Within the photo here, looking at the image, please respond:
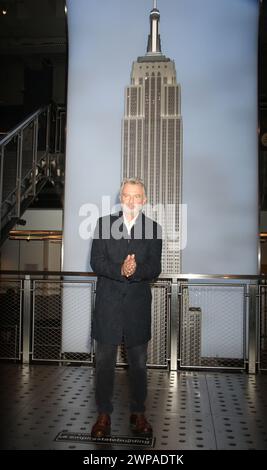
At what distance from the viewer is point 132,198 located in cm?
255

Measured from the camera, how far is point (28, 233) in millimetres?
10039

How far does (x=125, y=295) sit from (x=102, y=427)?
70cm

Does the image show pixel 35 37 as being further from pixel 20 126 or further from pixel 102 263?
pixel 102 263

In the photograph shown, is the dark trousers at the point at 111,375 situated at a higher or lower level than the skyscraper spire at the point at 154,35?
lower

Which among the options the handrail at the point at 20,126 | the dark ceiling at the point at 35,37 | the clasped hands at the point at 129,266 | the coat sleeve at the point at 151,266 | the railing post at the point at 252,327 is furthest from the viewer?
the dark ceiling at the point at 35,37

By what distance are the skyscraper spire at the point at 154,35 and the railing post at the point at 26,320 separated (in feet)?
8.56

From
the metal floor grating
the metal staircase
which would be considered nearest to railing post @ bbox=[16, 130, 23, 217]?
the metal staircase

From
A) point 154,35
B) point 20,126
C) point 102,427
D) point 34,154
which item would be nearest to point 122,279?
point 102,427

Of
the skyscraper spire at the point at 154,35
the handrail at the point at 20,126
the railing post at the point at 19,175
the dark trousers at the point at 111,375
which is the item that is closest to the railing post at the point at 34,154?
the handrail at the point at 20,126

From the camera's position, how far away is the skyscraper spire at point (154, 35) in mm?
4770

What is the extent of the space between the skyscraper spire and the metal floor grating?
318 centimetres

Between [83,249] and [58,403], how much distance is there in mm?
1960

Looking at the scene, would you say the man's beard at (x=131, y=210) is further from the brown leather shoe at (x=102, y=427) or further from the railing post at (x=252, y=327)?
the railing post at (x=252, y=327)

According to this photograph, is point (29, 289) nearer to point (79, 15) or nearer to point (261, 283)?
point (261, 283)
